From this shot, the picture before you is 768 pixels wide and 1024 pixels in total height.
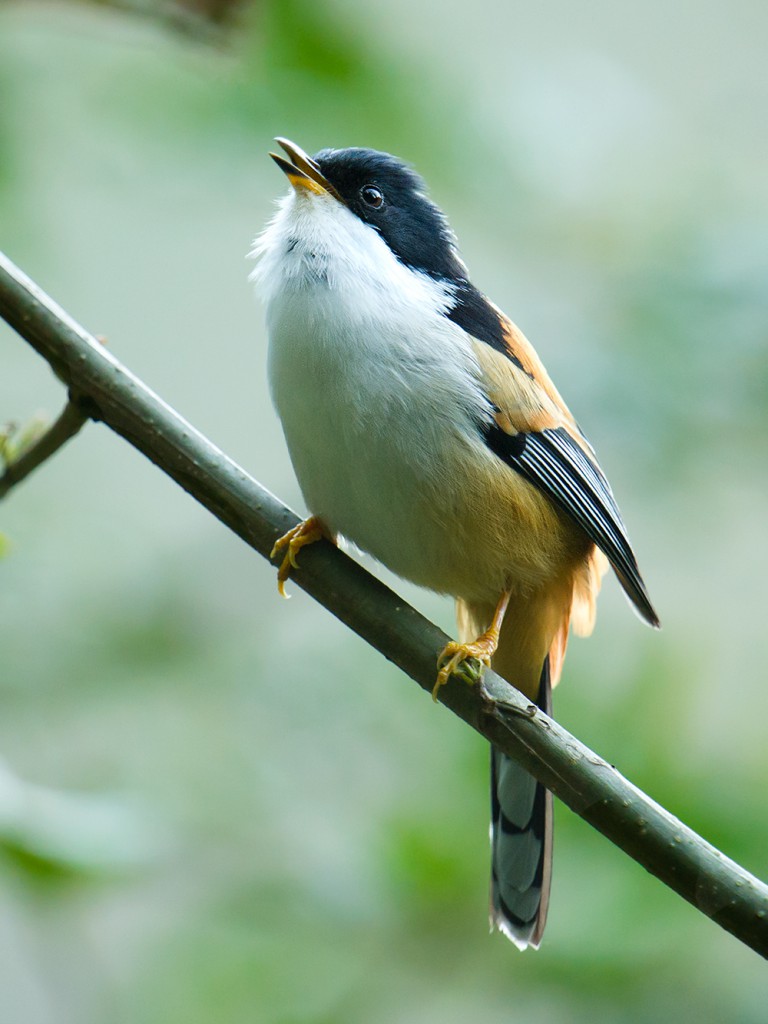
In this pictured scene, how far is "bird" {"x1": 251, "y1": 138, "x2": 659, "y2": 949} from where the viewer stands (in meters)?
2.97

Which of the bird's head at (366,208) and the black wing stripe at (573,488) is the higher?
the bird's head at (366,208)

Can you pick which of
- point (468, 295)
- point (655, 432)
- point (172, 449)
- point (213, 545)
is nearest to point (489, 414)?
point (468, 295)

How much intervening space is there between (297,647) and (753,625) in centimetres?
247

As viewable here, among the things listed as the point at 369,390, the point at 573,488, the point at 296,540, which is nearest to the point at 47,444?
the point at 296,540

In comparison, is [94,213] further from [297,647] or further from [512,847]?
[512,847]

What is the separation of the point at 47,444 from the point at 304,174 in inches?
49.1

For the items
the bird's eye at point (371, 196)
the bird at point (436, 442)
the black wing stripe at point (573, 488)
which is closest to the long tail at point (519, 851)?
the bird at point (436, 442)

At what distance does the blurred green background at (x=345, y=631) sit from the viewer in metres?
3.54

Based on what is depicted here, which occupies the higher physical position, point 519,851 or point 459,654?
point 459,654

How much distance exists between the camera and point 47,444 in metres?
2.49

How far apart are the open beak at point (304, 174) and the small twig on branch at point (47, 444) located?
1.13m

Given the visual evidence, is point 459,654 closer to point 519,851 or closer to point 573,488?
point 573,488

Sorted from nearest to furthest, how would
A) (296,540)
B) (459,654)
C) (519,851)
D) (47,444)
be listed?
(47,444)
(459,654)
(296,540)
(519,851)

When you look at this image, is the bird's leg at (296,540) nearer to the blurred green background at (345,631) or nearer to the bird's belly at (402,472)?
the bird's belly at (402,472)
